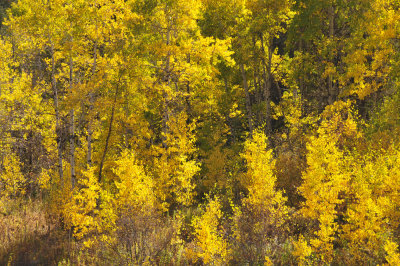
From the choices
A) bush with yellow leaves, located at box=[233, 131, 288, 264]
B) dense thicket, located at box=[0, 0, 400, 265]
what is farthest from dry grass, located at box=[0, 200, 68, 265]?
bush with yellow leaves, located at box=[233, 131, 288, 264]

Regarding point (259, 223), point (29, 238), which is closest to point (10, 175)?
point (29, 238)

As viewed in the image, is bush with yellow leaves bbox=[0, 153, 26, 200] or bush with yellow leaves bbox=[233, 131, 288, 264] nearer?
bush with yellow leaves bbox=[233, 131, 288, 264]

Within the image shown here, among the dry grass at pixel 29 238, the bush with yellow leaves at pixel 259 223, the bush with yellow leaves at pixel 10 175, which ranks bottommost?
the bush with yellow leaves at pixel 10 175

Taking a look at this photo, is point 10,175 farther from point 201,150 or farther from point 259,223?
point 259,223

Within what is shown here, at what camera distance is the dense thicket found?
7598mm

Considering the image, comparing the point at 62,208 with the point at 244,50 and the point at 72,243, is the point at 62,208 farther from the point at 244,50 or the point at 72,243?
the point at 244,50

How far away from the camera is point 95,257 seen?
28.4ft

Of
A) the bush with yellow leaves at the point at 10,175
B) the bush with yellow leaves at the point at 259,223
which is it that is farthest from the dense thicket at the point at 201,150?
the bush with yellow leaves at the point at 10,175

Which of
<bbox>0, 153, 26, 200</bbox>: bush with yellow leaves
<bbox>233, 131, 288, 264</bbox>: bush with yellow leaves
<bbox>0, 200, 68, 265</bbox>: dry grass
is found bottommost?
<bbox>0, 153, 26, 200</bbox>: bush with yellow leaves

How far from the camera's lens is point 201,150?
14875mm

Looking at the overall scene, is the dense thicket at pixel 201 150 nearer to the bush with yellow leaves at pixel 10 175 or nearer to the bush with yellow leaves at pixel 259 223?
the bush with yellow leaves at pixel 259 223

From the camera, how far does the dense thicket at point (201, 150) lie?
7598 millimetres

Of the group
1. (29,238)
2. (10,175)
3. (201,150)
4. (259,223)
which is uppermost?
(259,223)

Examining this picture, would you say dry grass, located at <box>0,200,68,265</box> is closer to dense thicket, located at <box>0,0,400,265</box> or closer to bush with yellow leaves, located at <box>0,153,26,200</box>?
dense thicket, located at <box>0,0,400,265</box>
